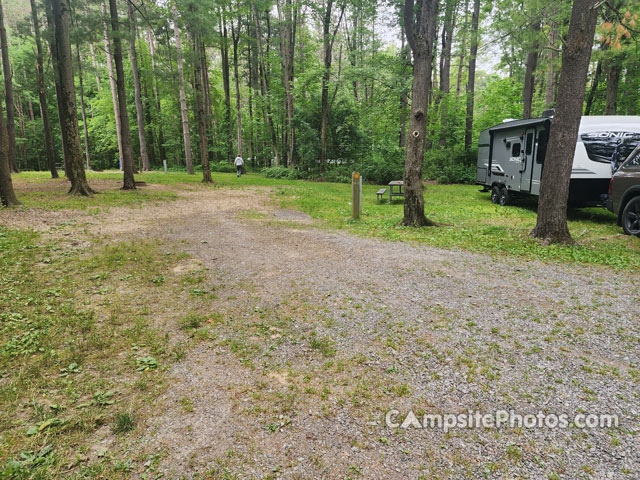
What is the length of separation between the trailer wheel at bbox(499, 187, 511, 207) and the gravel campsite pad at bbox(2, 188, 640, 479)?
25.2ft

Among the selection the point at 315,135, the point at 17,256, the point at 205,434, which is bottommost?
the point at 205,434

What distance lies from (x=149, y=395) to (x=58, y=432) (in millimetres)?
589

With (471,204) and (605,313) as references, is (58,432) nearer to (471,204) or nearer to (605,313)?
(605,313)

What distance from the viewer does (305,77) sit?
856 inches

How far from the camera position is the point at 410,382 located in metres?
2.92

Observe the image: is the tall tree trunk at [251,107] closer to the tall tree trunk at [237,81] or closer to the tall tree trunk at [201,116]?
the tall tree trunk at [237,81]

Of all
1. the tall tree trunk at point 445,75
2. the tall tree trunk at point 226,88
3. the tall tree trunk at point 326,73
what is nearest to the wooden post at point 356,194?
the tall tree trunk at point 326,73

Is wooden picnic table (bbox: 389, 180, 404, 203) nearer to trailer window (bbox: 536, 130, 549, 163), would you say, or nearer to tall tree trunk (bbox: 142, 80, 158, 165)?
trailer window (bbox: 536, 130, 549, 163)

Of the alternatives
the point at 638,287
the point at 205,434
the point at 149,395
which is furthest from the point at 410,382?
the point at 638,287

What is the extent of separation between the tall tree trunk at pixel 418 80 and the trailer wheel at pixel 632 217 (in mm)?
4531

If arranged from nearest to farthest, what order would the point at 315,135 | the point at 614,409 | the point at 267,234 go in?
1. the point at 614,409
2. the point at 267,234
3. the point at 315,135

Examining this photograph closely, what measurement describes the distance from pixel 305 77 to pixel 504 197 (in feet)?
47.8

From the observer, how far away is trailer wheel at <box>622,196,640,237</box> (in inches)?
302

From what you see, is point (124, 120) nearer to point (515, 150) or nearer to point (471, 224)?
point (471, 224)
